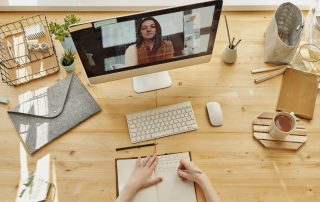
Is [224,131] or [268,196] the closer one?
[268,196]

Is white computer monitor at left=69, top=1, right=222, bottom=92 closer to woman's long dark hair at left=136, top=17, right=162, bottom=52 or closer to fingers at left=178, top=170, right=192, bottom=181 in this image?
woman's long dark hair at left=136, top=17, right=162, bottom=52

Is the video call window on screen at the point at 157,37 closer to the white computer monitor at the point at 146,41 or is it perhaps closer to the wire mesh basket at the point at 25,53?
the white computer monitor at the point at 146,41

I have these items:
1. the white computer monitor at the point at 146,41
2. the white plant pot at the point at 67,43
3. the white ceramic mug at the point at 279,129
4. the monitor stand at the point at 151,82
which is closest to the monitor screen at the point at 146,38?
the white computer monitor at the point at 146,41

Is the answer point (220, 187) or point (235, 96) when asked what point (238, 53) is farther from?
point (220, 187)

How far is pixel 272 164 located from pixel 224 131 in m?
0.21

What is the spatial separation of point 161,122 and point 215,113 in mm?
211

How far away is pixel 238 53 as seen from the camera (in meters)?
1.43

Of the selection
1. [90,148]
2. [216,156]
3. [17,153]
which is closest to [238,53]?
[216,156]

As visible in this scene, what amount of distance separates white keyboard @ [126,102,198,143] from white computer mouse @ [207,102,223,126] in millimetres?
67

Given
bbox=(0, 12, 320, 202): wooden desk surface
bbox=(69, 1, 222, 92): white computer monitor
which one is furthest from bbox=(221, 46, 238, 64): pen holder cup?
bbox=(69, 1, 222, 92): white computer monitor

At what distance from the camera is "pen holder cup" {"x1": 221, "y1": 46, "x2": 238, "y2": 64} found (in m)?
1.36

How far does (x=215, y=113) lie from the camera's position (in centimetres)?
125

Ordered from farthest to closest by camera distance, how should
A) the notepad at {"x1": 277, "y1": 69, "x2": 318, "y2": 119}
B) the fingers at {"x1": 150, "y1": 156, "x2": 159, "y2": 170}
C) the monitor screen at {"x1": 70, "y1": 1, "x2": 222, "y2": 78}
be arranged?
the notepad at {"x1": 277, "y1": 69, "x2": 318, "y2": 119} → the fingers at {"x1": 150, "y1": 156, "x2": 159, "y2": 170} → the monitor screen at {"x1": 70, "y1": 1, "x2": 222, "y2": 78}

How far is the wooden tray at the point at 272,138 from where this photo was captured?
1.20m
